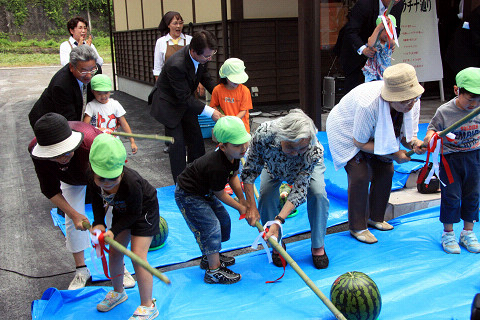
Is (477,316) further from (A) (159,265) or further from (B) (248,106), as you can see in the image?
(B) (248,106)

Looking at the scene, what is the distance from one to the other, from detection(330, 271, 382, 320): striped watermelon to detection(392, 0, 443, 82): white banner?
6.35 metres

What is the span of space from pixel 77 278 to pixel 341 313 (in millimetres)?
1991

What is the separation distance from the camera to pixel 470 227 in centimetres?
388

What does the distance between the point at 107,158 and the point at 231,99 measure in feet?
9.70

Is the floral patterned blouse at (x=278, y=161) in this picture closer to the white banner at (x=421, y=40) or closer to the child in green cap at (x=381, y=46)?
the child in green cap at (x=381, y=46)

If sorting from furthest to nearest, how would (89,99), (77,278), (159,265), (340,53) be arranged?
(340,53) < (89,99) < (159,265) < (77,278)

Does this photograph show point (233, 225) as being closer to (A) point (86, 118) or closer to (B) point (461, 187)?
(A) point (86, 118)

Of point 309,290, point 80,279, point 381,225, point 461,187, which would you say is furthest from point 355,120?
point 80,279

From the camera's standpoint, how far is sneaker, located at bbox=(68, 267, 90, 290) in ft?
12.0

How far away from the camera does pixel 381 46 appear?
5.61 metres

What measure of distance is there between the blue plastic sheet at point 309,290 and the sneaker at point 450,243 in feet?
0.15

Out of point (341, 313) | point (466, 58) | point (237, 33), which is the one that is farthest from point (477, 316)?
point (237, 33)

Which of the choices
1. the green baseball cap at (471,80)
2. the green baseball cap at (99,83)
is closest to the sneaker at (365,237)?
the green baseball cap at (471,80)

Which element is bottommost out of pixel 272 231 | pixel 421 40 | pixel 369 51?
pixel 272 231
